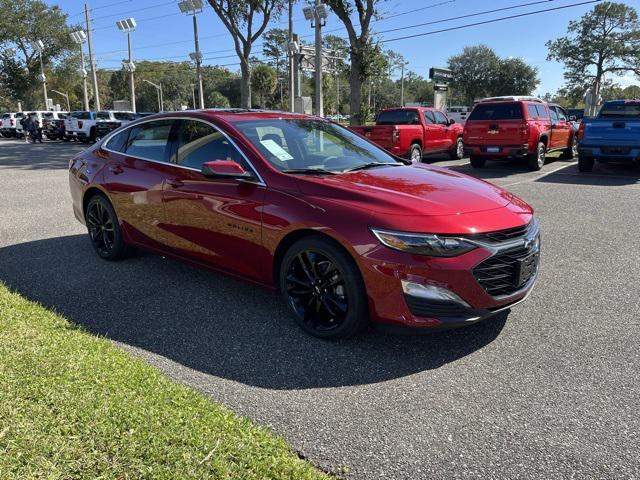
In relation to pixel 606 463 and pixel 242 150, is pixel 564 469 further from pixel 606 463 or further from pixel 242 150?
pixel 242 150

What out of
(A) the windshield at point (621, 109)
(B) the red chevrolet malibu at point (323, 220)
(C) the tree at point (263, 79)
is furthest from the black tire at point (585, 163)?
(C) the tree at point (263, 79)

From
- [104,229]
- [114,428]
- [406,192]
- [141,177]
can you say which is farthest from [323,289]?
[104,229]

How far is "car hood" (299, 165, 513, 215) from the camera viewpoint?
11.4ft

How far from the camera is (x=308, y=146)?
454 cm

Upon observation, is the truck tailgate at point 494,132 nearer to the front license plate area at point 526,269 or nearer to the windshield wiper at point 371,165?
the windshield wiper at point 371,165

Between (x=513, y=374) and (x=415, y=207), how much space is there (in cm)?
124

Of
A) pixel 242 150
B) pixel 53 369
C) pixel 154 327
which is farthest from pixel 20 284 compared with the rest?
pixel 242 150

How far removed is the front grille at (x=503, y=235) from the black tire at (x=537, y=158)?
38.2ft

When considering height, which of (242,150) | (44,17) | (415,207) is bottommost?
(415,207)

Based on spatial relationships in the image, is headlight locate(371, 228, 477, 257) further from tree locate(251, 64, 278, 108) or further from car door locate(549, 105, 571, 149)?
tree locate(251, 64, 278, 108)

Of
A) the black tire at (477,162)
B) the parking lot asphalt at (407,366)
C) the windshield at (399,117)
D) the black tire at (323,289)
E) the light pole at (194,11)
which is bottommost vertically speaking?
the parking lot asphalt at (407,366)

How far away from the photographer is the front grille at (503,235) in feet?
11.0

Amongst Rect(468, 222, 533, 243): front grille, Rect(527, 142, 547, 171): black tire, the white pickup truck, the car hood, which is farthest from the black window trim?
the white pickup truck

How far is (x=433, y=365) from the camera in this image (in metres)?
3.47
